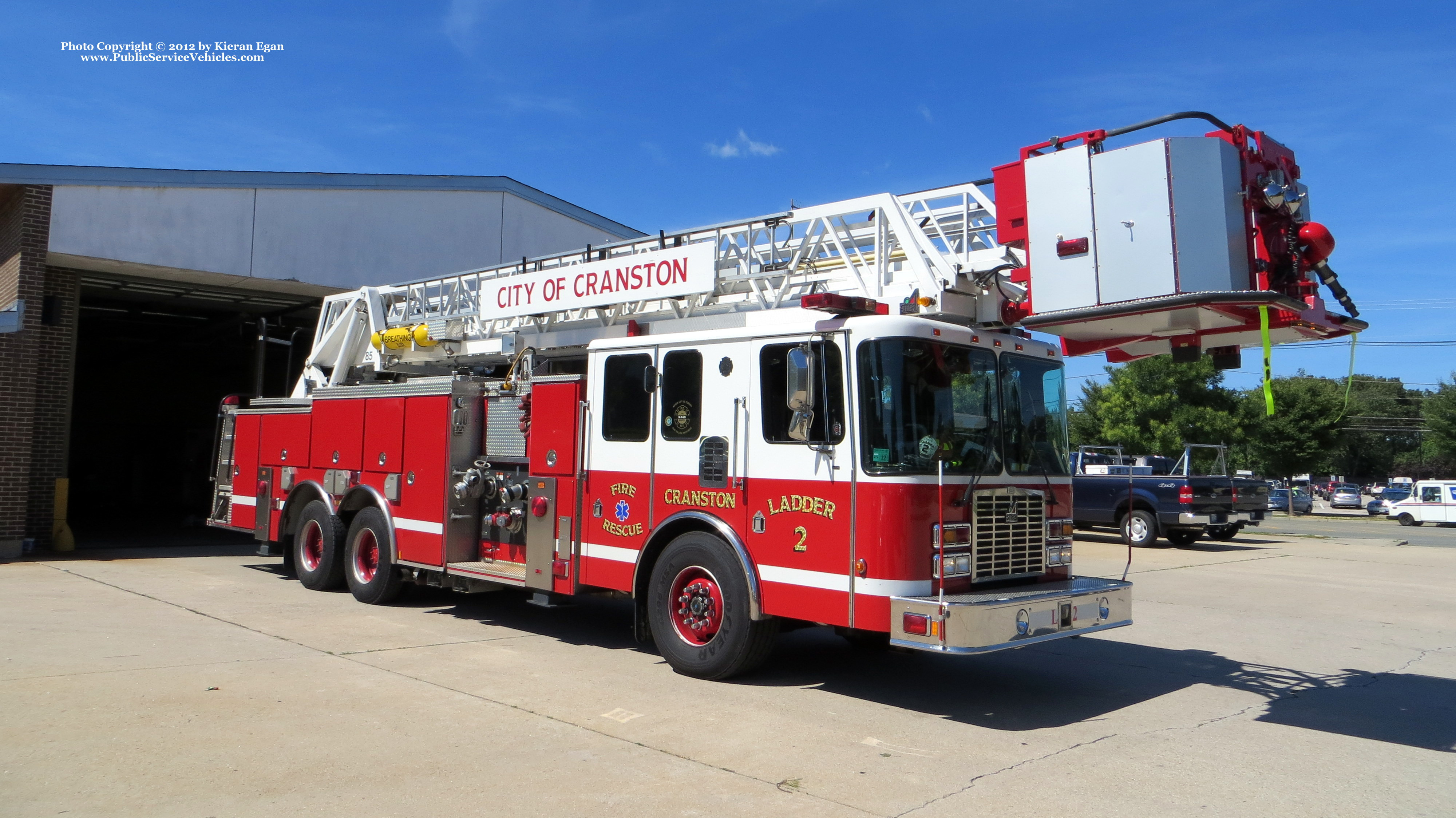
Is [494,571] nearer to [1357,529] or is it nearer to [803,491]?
[803,491]

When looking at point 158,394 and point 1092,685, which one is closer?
point 1092,685

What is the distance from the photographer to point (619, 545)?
778 centimetres

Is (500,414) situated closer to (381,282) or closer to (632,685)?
(632,685)

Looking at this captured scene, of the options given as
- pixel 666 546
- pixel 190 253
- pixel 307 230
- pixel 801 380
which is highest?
pixel 307 230

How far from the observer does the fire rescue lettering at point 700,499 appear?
705 cm

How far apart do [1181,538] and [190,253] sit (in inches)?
779

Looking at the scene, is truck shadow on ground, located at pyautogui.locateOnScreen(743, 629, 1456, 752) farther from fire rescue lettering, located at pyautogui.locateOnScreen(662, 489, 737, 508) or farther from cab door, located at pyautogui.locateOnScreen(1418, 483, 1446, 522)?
cab door, located at pyautogui.locateOnScreen(1418, 483, 1446, 522)

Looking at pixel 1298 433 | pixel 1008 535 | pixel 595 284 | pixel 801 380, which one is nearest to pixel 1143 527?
pixel 1008 535

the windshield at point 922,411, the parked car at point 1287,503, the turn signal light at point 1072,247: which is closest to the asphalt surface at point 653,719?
the windshield at point 922,411

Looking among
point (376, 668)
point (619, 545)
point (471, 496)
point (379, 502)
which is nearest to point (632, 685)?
point (619, 545)

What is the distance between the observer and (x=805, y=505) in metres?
6.60

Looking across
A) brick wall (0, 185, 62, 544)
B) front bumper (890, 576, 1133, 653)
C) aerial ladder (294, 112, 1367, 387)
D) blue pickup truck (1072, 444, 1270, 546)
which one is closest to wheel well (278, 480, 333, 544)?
aerial ladder (294, 112, 1367, 387)

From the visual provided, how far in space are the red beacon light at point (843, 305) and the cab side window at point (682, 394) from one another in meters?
1.12

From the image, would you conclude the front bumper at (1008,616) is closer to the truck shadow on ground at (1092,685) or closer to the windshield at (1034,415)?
the truck shadow on ground at (1092,685)
